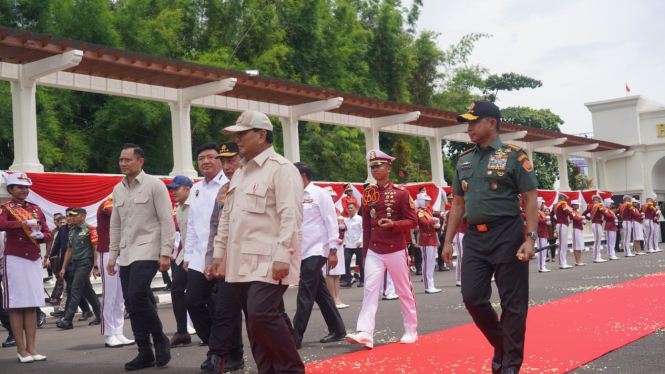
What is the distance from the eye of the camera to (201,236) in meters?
7.37

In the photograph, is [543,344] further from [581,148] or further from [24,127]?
[581,148]

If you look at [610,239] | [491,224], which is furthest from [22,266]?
[610,239]

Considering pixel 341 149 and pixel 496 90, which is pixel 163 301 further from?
pixel 496 90

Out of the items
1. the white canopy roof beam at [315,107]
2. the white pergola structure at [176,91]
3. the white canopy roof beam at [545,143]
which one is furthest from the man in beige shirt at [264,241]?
the white canopy roof beam at [545,143]

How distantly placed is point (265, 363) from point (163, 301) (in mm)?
10793

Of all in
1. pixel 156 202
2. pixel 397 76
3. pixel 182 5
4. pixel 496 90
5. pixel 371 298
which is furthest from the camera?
pixel 496 90

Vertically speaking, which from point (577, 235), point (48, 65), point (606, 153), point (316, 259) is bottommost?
point (577, 235)

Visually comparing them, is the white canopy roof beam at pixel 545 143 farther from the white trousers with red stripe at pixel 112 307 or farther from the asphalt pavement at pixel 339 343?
the white trousers with red stripe at pixel 112 307

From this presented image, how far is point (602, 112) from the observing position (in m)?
46.5

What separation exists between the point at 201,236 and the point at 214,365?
1.50 m

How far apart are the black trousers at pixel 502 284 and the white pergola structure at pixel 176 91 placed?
10.6m

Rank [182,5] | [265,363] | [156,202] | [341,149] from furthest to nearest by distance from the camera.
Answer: [341,149] → [182,5] → [156,202] → [265,363]

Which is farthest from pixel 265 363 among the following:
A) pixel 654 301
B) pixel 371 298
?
pixel 654 301

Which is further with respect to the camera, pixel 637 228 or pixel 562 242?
pixel 637 228
